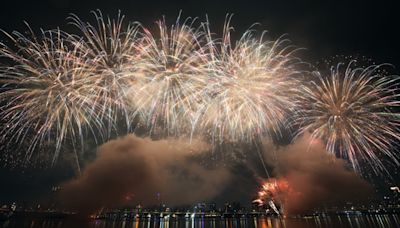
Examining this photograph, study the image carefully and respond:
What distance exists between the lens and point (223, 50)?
25.1 meters

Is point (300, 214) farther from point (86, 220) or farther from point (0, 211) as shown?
point (0, 211)

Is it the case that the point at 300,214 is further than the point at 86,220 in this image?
Yes

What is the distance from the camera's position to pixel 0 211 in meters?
198

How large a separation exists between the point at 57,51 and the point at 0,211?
238 metres

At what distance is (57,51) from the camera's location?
24.3 meters

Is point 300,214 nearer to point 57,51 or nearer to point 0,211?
point 57,51

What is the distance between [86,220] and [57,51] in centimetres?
13377

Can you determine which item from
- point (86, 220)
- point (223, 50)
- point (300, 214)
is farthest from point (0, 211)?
point (223, 50)

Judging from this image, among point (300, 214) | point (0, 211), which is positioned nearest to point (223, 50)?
point (300, 214)

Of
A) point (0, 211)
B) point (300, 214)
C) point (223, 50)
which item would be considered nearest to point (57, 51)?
point (223, 50)

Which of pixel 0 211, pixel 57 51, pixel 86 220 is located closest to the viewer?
pixel 57 51

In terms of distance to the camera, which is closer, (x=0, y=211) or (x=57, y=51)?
(x=57, y=51)

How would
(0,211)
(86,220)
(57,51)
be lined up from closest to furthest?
1. (57,51)
2. (86,220)
3. (0,211)

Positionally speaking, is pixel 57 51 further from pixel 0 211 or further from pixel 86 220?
pixel 0 211
